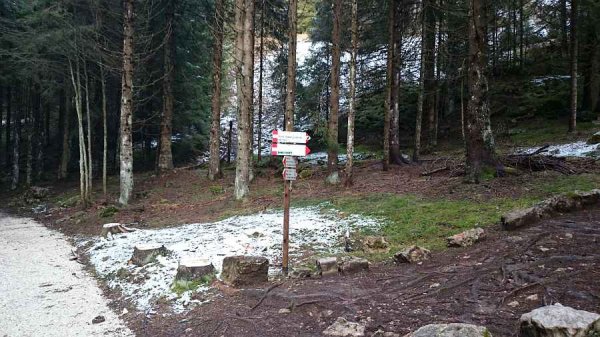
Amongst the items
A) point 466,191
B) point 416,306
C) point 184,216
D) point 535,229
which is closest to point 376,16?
point 466,191

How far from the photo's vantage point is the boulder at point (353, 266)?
21.4 feet

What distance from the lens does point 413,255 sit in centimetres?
668

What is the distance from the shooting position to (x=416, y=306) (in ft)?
16.1

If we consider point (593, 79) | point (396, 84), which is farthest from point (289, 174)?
point (593, 79)

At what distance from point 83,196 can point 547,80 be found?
26.7 meters

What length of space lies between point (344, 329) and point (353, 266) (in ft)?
6.72

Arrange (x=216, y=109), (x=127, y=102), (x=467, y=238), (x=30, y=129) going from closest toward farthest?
(x=467, y=238)
(x=127, y=102)
(x=216, y=109)
(x=30, y=129)

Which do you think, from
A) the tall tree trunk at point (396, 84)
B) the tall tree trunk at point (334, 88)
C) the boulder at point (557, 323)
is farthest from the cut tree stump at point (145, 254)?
the tall tree trunk at point (396, 84)

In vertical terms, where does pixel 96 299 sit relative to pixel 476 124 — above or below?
below

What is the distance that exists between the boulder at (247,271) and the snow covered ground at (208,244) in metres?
0.50

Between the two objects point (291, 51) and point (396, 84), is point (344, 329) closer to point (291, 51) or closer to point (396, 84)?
point (291, 51)

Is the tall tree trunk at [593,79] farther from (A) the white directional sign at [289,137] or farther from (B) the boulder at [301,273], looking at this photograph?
(B) the boulder at [301,273]

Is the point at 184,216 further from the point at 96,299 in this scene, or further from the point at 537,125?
the point at 537,125

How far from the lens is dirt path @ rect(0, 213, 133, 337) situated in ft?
18.9
